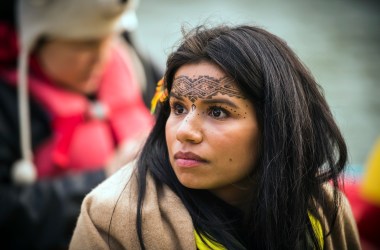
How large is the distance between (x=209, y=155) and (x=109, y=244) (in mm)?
445

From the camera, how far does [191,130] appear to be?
1.51m

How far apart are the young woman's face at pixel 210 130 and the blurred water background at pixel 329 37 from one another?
3291 mm

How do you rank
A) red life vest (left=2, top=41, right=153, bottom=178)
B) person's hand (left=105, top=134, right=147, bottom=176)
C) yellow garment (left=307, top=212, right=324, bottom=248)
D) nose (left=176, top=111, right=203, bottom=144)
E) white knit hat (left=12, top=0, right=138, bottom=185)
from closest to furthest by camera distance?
1. nose (left=176, top=111, right=203, bottom=144)
2. yellow garment (left=307, top=212, right=324, bottom=248)
3. person's hand (left=105, top=134, right=147, bottom=176)
4. white knit hat (left=12, top=0, right=138, bottom=185)
5. red life vest (left=2, top=41, right=153, bottom=178)

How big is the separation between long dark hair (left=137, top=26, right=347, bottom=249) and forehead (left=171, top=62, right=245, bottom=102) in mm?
22

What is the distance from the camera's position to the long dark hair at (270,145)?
1574 mm

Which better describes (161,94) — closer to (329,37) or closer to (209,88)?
(209,88)

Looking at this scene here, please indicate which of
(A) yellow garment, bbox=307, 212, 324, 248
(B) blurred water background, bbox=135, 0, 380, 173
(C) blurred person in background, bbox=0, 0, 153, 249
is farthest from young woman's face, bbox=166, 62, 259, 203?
(B) blurred water background, bbox=135, 0, 380, 173

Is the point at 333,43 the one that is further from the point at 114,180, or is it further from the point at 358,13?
the point at 114,180

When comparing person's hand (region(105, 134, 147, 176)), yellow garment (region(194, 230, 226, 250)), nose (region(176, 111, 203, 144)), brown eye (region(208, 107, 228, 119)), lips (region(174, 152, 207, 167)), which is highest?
brown eye (region(208, 107, 228, 119))

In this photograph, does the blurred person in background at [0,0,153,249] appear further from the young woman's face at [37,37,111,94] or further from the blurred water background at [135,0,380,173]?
the blurred water background at [135,0,380,173]

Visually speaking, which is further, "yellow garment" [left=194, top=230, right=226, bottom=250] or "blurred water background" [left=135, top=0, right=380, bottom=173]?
"blurred water background" [left=135, top=0, right=380, bottom=173]

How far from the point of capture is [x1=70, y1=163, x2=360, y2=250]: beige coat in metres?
1.56

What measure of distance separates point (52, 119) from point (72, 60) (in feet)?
1.17

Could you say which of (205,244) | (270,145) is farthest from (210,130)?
(205,244)
